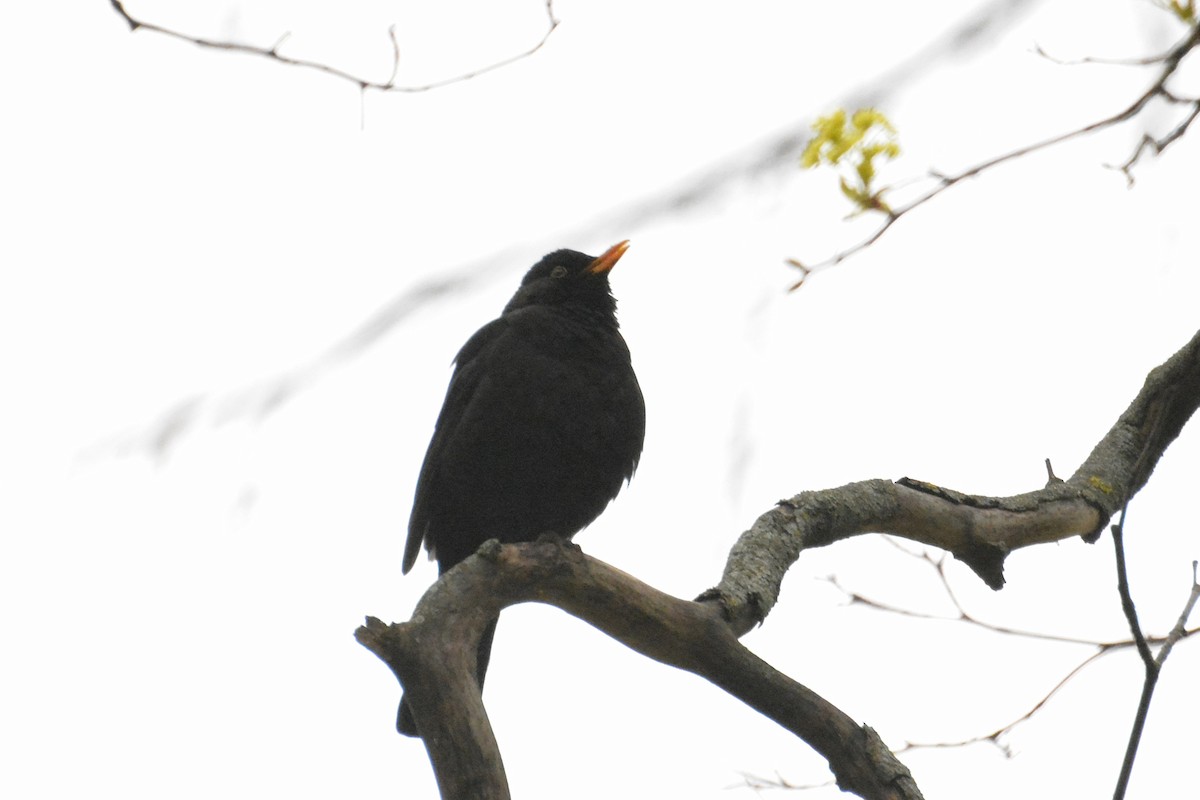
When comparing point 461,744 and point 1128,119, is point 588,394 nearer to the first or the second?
point 461,744

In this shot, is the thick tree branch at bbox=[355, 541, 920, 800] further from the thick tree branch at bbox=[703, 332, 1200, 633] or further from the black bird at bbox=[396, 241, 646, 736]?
the black bird at bbox=[396, 241, 646, 736]

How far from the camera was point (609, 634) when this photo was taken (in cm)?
280

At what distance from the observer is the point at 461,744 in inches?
93.4

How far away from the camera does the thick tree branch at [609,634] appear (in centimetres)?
241

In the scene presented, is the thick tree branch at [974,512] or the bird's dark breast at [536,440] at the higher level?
the bird's dark breast at [536,440]

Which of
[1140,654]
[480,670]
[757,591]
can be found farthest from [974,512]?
[480,670]

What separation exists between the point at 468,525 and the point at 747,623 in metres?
1.88

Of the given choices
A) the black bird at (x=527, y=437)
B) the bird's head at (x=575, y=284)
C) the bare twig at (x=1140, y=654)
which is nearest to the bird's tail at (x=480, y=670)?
the black bird at (x=527, y=437)

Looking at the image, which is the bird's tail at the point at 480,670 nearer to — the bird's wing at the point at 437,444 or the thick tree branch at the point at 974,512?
the bird's wing at the point at 437,444

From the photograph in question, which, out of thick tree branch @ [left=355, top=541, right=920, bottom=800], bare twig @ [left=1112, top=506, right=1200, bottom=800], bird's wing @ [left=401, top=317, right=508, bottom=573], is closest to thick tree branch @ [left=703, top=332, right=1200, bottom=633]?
thick tree branch @ [left=355, top=541, right=920, bottom=800]

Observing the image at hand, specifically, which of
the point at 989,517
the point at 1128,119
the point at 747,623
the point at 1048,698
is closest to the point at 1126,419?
the point at 989,517

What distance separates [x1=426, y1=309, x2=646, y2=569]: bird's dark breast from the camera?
4.25m

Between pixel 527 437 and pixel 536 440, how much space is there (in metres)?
0.03

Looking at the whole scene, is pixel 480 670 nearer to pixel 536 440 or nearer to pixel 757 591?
pixel 536 440
